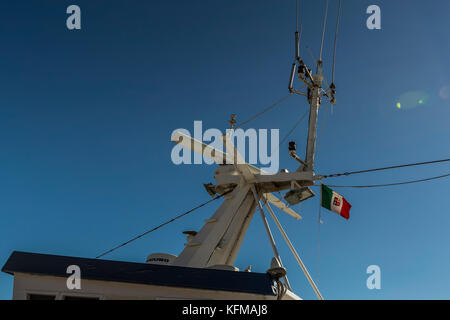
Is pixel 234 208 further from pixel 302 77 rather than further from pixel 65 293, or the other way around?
pixel 65 293

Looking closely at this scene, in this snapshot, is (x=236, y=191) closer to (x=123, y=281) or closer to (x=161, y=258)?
(x=161, y=258)

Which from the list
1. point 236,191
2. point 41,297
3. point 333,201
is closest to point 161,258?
point 236,191

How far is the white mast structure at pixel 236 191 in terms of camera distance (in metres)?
15.7

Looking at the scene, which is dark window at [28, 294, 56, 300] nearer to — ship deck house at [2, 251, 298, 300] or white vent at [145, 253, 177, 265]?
ship deck house at [2, 251, 298, 300]

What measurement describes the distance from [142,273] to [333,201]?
8860 mm

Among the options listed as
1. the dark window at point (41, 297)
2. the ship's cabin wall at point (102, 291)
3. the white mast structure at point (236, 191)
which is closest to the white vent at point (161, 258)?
the white mast structure at point (236, 191)

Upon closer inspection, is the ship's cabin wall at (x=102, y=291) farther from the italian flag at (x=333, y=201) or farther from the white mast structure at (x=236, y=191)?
the italian flag at (x=333, y=201)

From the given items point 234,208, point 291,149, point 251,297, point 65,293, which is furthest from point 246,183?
point 65,293

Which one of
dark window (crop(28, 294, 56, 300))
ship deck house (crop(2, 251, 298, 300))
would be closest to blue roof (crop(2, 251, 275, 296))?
ship deck house (crop(2, 251, 298, 300))

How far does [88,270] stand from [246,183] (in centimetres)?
853

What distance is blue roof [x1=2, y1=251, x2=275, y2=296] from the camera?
10125 millimetres

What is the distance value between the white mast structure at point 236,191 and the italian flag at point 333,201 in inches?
22.2

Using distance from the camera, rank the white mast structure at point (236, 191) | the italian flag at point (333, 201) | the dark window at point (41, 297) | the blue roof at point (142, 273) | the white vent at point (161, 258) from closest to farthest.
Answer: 1. the dark window at point (41, 297)
2. the blue roof at point (142, 273)
3. the white vent at point (161, 258)
4. the white mast structure at point (236, 191)
5. the italian flag at point (333, 201)
